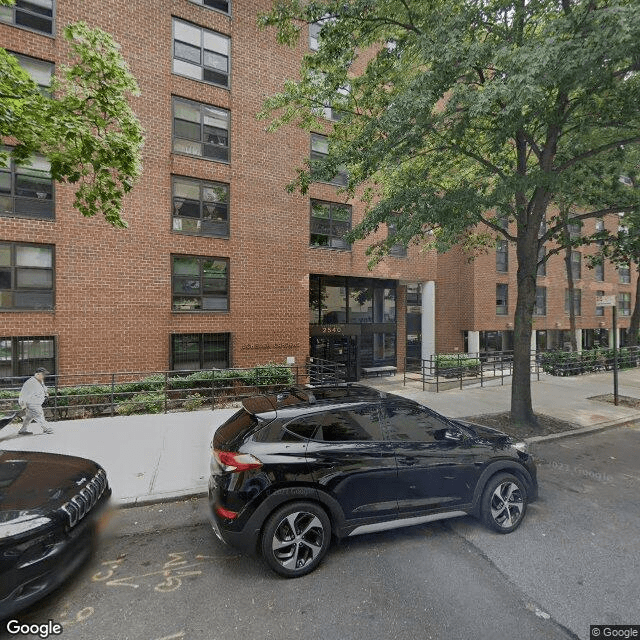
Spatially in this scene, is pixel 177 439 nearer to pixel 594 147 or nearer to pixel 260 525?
pixel 260 525

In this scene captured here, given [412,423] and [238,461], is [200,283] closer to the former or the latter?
[238,461]

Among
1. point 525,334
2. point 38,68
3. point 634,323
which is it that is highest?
point 38,68

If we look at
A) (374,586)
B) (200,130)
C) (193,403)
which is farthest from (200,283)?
(374,586)

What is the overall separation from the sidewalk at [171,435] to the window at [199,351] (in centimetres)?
345

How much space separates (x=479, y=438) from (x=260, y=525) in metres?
2.79

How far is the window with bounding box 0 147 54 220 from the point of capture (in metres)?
10.1

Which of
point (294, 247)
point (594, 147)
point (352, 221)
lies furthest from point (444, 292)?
point (594, 147)

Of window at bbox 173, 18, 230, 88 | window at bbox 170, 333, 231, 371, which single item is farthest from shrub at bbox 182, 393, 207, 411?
window at bbox 173, 18, 230, 88

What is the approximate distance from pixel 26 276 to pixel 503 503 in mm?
12812

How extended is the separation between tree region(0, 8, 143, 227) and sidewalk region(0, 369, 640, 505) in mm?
4538

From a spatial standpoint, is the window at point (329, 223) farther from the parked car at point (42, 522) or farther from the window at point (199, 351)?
the parked car at point (42, 522)

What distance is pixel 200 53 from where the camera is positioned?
1241 cm

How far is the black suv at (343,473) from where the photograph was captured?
340 cm

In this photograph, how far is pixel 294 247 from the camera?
13789mm
